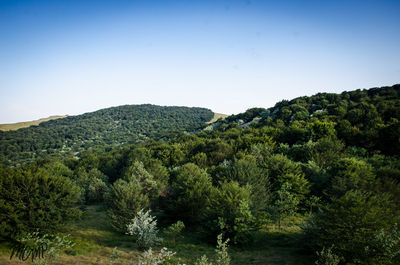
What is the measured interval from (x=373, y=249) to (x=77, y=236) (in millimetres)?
28368

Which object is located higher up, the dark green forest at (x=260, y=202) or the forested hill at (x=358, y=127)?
the forested hill at (x=358, y=127)

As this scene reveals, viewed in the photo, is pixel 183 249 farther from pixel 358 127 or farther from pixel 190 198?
pixel 358 127

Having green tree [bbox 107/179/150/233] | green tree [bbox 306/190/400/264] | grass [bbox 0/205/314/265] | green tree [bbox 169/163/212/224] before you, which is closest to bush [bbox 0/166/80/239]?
grass [bbox 0/205/314/265]

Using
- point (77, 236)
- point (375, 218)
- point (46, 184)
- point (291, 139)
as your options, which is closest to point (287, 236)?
point (375, 218)

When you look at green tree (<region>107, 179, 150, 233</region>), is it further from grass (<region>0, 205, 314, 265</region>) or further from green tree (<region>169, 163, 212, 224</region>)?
green tree (<region>169, 163, 212, 224</region>)

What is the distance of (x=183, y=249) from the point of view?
21.8m

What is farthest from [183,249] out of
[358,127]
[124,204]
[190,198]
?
[358,127]

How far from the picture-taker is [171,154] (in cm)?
7244

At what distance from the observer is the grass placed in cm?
1822

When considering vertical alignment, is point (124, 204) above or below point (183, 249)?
above

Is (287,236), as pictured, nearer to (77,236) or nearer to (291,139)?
(77,236)

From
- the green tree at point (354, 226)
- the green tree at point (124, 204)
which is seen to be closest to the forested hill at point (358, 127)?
the green tree at point (354, 226)

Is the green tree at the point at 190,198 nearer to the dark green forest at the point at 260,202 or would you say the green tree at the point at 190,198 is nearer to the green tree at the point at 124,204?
the dark green forest at the point at 260,202

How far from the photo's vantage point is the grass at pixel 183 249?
18.2m
